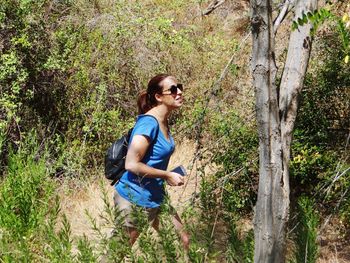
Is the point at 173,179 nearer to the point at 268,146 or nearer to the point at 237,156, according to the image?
the point at 268,146

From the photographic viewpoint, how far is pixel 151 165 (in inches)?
138

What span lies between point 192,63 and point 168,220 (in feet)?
19.6

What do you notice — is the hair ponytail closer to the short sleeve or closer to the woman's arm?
the short sleeve

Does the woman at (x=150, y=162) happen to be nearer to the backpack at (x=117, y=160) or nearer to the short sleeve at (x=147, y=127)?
the short sleeve at (x=147, y=127)

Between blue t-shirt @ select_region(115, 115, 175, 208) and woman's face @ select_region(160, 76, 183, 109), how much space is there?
20 cm

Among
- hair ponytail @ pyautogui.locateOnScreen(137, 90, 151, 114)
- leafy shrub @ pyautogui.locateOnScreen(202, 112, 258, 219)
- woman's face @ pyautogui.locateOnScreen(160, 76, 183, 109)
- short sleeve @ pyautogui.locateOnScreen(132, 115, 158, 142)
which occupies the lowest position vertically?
leafy shrub @ pyautogui.locateOnScreen(202, 112, 258, 219)

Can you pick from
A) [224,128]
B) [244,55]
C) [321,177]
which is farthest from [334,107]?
[244,55]

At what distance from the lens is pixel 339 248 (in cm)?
529

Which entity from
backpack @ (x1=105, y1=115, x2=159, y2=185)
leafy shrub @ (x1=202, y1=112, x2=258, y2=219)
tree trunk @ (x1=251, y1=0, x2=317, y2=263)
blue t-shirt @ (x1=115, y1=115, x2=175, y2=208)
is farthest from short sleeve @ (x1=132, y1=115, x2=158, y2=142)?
leafy shrub @ (x1=202, y1=112, x2=258, y2=219)

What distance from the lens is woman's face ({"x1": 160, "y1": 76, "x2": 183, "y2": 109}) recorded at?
3.71 meters

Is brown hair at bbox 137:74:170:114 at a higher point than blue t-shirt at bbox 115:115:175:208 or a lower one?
higher

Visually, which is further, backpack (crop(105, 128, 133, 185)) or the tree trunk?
backpack (crop(105, 128, 133, 185))

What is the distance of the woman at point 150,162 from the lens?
341 centimetres

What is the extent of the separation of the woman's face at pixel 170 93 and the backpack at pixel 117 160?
11.6 inches
